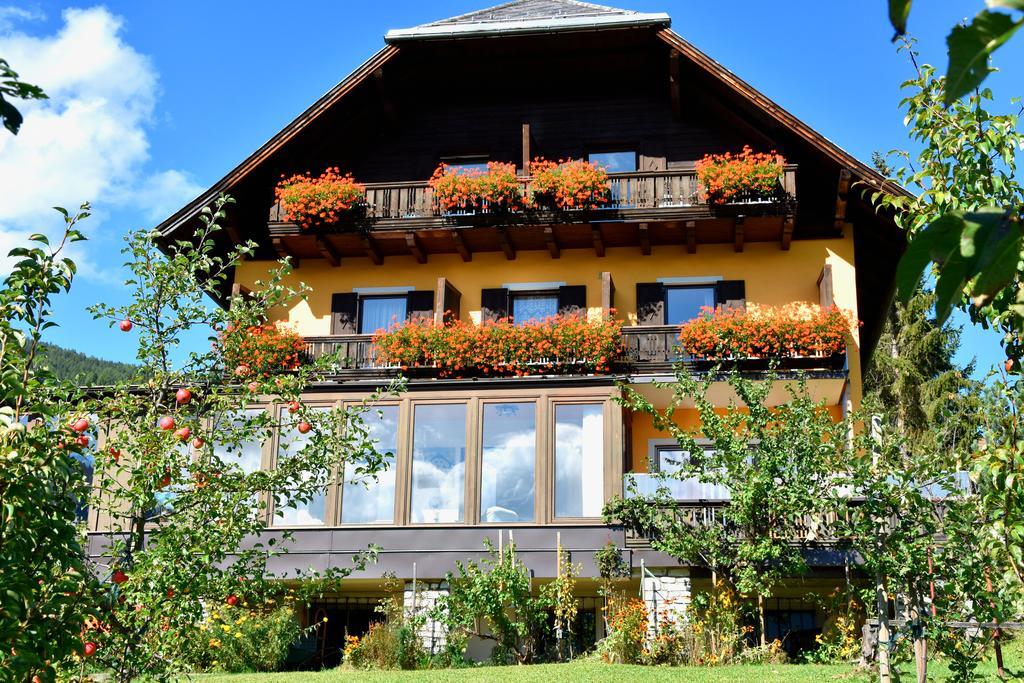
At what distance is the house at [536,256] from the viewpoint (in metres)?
18.6

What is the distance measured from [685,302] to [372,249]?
605cm

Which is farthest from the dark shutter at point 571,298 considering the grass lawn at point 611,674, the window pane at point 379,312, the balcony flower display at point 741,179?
the grass lawn at point 611,674

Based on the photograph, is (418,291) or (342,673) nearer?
(342,673)

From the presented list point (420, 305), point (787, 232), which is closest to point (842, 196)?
point (787, 232)

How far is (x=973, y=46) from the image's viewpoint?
1.30m

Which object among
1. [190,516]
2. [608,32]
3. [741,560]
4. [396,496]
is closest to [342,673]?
[396,496]

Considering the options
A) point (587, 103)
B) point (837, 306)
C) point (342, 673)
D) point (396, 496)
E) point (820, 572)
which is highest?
point (587, 103)

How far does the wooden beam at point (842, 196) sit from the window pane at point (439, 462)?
25.2ft

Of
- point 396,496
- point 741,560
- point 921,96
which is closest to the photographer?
point 921,96

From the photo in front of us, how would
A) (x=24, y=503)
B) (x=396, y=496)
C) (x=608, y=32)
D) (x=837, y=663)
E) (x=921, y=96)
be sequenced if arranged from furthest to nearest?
1. (x=608, y=32)
2. (x=396, y=496)
3. (x=837, y=663)
4. (x=921, y=96)
5. (x=24, y=503)

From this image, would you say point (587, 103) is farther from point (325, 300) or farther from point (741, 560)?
point (741, 560)

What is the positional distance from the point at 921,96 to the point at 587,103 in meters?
16.5

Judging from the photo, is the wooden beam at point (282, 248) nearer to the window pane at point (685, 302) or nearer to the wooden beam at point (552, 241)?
the wooden beam at point (552, 241)

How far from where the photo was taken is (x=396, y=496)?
18922mm
